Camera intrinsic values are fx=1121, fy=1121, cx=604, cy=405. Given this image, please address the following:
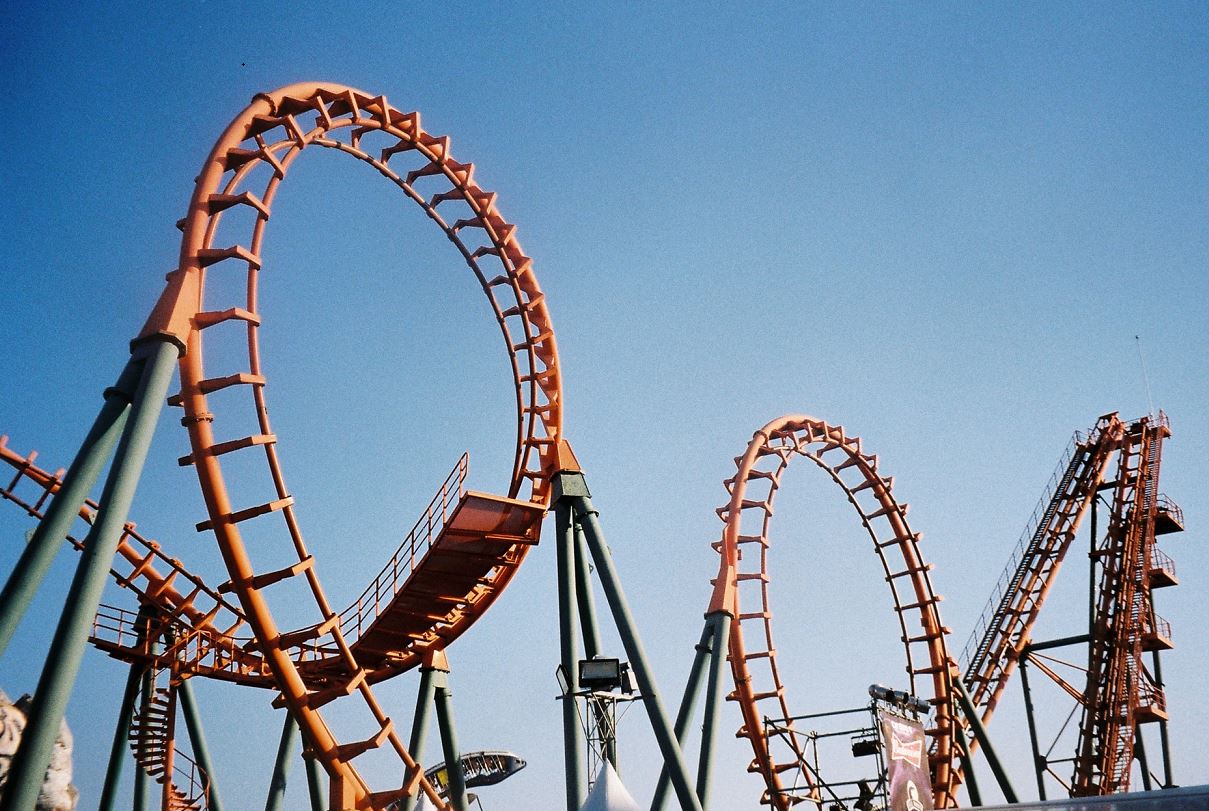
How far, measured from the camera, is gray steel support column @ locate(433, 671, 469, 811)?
1586 centimetres

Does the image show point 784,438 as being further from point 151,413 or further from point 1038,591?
point 151,413

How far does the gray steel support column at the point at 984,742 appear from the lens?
2214 centimetres

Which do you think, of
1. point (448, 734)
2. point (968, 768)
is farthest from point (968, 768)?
point (448, 734)

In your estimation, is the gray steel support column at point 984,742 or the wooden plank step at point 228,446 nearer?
the wooden plank step at point 228,446

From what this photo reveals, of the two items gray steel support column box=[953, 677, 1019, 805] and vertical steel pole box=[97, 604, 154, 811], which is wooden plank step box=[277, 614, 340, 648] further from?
gray steel support column box=[953, 677, 1019, 805]

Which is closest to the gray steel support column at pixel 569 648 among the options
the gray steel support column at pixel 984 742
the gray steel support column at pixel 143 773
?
the gray steel support column at pixel 143 773

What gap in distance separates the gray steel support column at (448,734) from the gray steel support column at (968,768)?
440 inches

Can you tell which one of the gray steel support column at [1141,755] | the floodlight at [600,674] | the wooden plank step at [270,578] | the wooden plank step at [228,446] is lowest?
the gray steel support column at [1141,755]

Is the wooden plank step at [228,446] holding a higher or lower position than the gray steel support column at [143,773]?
higher

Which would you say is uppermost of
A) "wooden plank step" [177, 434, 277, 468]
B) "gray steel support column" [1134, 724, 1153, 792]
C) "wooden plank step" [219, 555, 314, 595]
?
"wooden plank step" [177, 434, 277, 468]

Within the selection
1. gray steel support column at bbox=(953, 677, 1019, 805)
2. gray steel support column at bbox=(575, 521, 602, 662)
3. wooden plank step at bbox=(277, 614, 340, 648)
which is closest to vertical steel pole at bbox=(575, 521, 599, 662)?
gray steel support column at bbox=(575, 521, 602, 662)

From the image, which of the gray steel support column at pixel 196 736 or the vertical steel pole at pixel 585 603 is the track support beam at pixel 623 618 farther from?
the gray steel support column at pixel 196 736

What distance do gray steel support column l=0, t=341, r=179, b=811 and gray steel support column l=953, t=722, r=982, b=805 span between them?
1817cm

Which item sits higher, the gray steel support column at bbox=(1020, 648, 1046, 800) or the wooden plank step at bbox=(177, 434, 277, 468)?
the wooden plank step at bbox=(177, 434, 277, 468)
